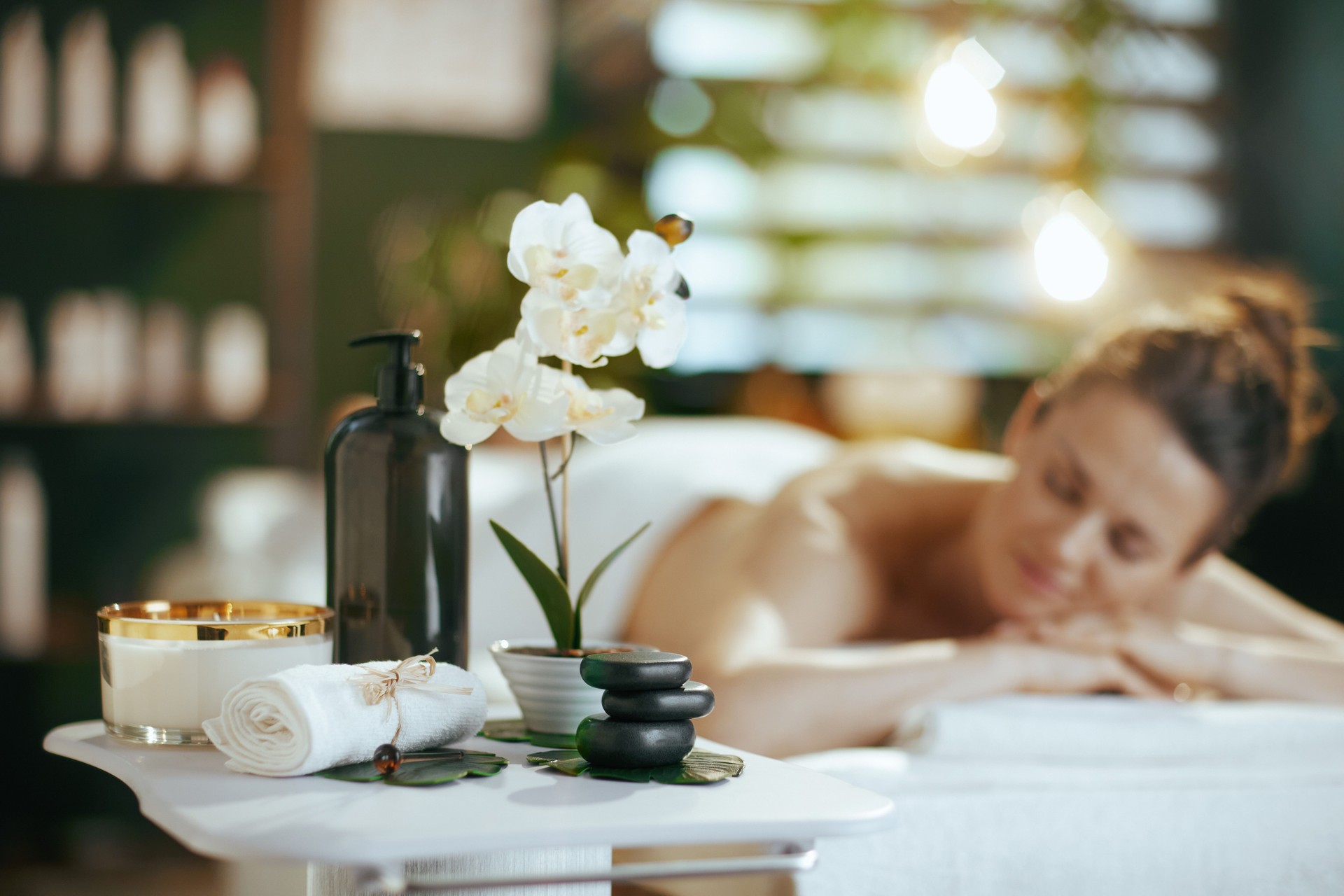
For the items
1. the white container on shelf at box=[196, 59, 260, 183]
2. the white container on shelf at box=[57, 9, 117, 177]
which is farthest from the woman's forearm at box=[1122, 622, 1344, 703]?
the white container on shelf at box=[57, 9, 117, 177]

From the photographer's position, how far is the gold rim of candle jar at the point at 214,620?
78 centimetres

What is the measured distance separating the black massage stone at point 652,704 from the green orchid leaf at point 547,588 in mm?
132

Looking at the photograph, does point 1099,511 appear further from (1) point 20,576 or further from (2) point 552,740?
(1) point 20,576

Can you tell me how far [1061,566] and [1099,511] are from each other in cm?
8

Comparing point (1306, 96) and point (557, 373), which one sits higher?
point (1306, 96)

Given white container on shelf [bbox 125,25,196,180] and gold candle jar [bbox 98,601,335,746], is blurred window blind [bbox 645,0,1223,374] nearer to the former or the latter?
white container on shelf [bbox 125,25,196,180]

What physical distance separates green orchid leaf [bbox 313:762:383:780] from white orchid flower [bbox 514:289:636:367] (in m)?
0.28

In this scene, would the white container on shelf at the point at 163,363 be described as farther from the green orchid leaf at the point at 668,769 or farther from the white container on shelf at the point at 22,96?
the green orchid leaf at the point at 668,769

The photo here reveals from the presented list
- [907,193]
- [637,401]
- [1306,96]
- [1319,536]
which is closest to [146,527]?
[907,193]

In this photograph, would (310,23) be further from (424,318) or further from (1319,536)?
(1319,536)

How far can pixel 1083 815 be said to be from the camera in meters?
1.09

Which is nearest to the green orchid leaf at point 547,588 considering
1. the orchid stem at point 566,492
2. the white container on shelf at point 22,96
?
the orchid stem at point 566,492

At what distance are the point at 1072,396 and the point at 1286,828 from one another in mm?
603

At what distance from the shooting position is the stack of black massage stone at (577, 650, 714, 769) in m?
0.74
